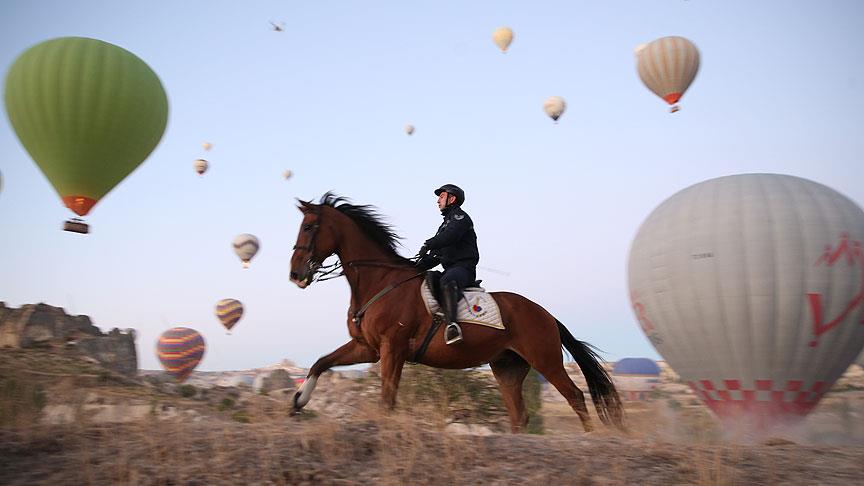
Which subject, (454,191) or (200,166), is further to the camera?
(200,166)

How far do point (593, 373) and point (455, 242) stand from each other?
2834 mm

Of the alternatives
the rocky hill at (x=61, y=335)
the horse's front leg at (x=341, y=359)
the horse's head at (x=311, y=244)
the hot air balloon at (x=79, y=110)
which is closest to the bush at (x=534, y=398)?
the horse's front leg at (x=341, y=359)

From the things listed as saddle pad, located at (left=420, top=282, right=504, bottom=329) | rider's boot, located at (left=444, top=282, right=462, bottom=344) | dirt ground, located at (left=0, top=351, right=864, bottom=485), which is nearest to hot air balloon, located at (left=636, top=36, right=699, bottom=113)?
saddle pad, located at (left=420, top=282, right=504, bottom=329)

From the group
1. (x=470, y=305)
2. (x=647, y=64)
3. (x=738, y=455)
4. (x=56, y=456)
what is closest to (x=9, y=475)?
(x=56, y=456)

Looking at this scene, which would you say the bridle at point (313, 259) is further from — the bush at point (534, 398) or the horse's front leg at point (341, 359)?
Result: the bush at point (534, 398)

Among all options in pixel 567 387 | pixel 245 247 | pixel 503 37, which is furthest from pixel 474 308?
pixel 245 247

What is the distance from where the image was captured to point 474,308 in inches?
357

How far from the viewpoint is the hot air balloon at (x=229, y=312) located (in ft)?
156

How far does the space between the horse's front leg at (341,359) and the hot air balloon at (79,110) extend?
17178 mm

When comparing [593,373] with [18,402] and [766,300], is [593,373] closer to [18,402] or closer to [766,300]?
[18,402]

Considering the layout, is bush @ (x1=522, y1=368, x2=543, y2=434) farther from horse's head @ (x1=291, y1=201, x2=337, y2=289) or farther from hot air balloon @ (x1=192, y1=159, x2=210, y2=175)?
hot air balloon @ (x1=192, y1=159, x2=210, y2=175)

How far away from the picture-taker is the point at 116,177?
2375cm

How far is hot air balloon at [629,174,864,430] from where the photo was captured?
2280 centimetres

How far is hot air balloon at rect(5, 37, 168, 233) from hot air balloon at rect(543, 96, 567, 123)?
2105 cm
